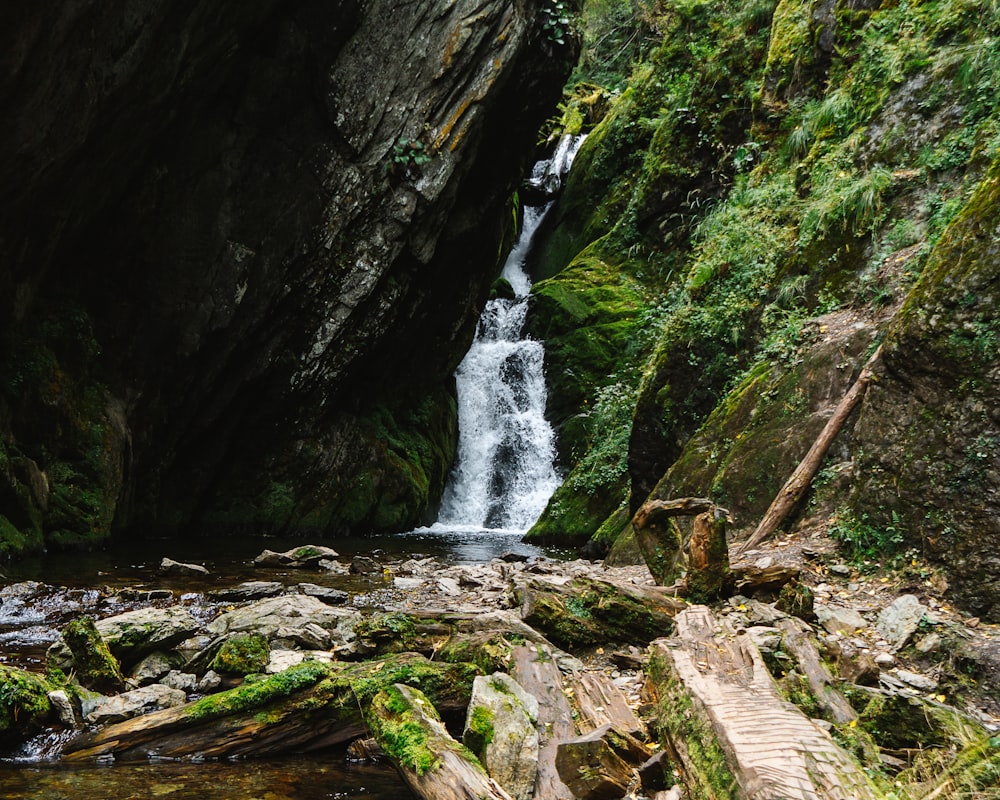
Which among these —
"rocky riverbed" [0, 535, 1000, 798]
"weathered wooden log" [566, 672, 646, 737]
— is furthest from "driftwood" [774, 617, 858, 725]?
"weathered wooden log" [566, 672, 646, 737]

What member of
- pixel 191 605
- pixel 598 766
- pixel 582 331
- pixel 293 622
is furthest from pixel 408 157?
pixel 598 766

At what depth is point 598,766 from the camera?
7.95 ft

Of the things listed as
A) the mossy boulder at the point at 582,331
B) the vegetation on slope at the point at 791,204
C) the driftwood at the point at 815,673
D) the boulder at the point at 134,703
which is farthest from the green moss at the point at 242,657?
the mossy boulder at the point at 582,331

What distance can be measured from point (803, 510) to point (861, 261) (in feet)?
11.3

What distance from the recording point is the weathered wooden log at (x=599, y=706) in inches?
113

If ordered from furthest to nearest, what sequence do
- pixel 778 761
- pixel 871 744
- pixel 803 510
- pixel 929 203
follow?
1. pixel 929 203
2. pixel 803 510
3. pixel 871 744
4. pixel 778 761

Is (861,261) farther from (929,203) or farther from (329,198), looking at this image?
(329,198)

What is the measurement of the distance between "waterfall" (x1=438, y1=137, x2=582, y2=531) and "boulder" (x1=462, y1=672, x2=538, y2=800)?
1477 cm

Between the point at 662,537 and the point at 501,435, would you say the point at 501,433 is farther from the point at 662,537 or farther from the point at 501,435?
the point at 662,537

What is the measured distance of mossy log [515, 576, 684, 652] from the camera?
4258 millimetres

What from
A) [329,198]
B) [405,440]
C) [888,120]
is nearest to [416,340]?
Result: [405,440]

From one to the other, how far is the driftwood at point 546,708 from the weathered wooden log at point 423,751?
21 centimetres

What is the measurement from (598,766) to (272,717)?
5.58 ft

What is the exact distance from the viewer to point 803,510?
244 inches
